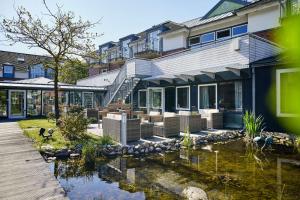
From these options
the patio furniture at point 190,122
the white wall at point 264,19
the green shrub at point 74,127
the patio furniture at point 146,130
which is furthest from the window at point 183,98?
the green shrub at point 74,127

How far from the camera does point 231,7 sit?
18922 millimetres

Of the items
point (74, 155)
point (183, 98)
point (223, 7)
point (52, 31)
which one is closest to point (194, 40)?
point (223, 7)

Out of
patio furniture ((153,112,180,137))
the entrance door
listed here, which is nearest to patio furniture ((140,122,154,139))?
patio furniture ((153,112,180,137))

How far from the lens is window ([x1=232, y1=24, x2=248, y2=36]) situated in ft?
53.0

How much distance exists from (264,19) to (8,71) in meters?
35.5

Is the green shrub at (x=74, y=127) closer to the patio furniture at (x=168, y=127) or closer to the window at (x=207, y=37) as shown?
the patio furniture at (x=168, y=127)

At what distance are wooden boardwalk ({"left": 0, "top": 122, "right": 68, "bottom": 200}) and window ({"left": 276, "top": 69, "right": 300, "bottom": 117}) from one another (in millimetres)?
9814

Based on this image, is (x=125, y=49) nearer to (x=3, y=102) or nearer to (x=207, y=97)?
(x=3, y=102)

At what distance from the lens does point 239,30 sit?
16.4m

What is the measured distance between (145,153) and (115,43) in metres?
28.1

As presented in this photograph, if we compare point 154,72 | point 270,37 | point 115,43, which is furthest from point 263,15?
point 115,43

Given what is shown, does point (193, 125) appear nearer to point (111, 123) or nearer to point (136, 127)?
point (136, 127)

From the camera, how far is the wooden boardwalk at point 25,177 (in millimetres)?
4367

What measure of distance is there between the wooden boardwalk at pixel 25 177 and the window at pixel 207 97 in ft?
32.1
